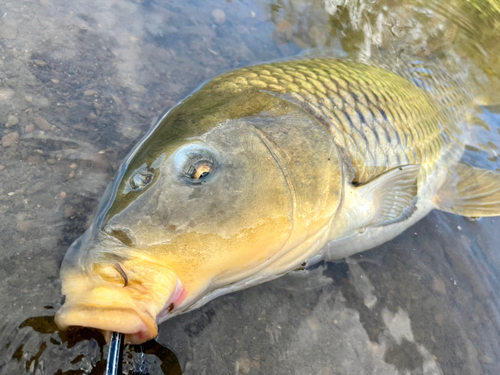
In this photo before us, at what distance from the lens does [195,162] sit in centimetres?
156

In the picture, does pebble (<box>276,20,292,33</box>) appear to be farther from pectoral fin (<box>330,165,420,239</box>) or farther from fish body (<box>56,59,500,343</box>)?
pectoral fin (<box>330,165,420,239</box>)

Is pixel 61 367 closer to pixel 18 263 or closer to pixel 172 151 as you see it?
pixel 18 263

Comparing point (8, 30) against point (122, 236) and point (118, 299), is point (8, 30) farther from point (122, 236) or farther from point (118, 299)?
point (118, 299)

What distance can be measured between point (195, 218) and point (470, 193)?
228 centimetres

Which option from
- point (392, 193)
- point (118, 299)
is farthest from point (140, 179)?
point (392, 193)

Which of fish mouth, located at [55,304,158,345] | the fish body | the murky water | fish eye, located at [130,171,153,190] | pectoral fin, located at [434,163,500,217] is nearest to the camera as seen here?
fish mouth, located at [55,304,158,345]

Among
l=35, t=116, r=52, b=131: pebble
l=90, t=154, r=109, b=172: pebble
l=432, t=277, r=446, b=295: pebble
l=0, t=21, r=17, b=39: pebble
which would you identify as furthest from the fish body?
l=0, t=21, r=17, b=39: pebble

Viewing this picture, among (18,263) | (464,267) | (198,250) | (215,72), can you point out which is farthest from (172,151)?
(464,267)

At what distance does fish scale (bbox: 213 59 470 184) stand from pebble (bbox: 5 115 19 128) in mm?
1139

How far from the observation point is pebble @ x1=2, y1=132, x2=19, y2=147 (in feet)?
6.40

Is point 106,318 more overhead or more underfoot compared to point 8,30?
more overhead

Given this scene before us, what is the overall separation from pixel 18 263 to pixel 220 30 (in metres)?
2.44

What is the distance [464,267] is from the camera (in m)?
2.47

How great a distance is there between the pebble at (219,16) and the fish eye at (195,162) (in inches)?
81.4
